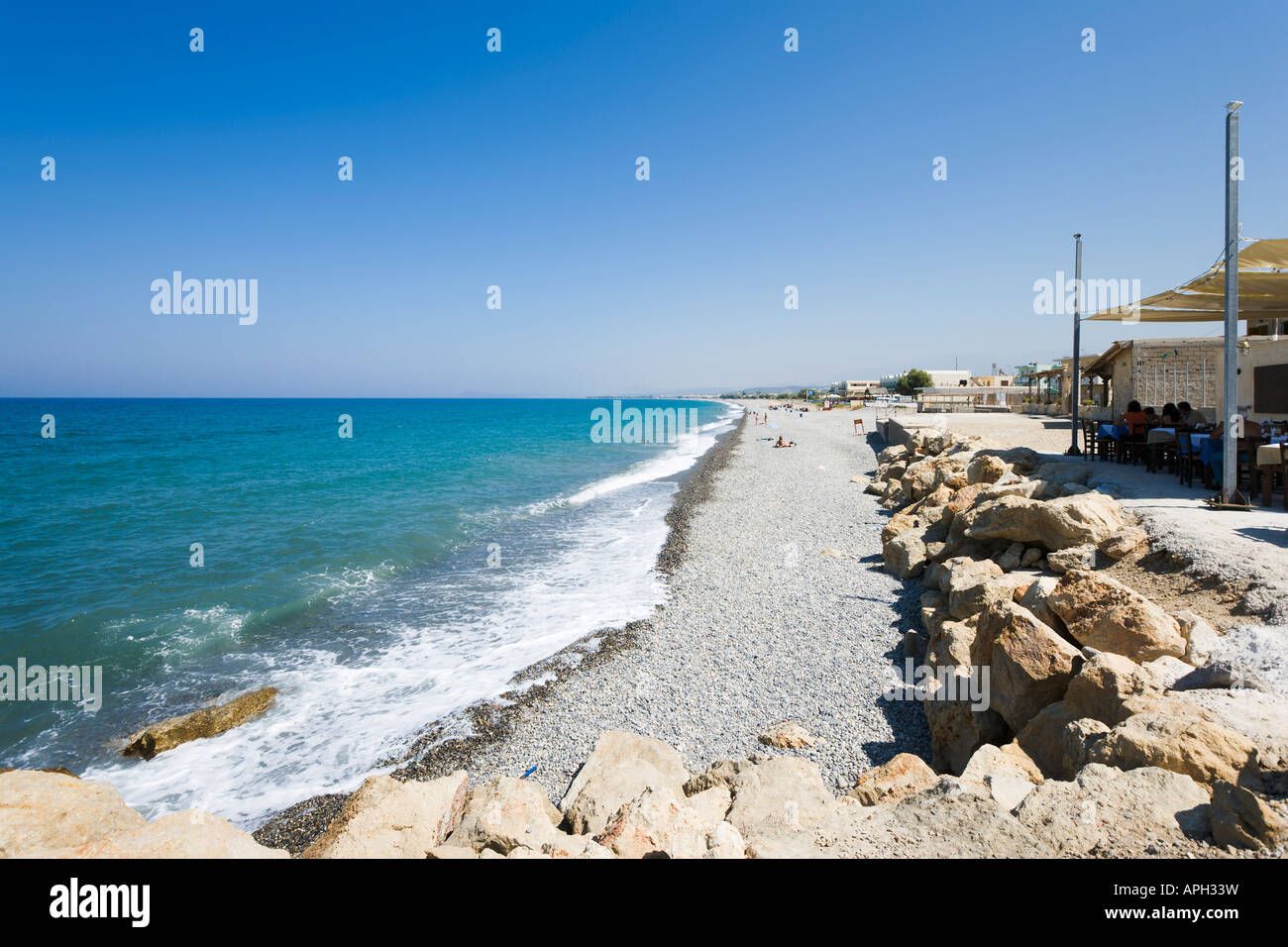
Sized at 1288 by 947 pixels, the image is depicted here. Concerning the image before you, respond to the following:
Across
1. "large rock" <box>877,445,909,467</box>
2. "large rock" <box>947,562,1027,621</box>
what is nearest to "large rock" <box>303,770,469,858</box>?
"large rock" <box>947,562,1027,621</box>

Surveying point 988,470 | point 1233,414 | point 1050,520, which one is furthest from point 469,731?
point 1233,414

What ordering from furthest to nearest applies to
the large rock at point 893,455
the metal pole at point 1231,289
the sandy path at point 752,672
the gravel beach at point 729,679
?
the large rock at point 893,455, the metal pole at point 1231,289, the sandy path at point 752,672, the gravel beach at point 729,679

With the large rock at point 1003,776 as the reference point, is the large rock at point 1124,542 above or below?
above

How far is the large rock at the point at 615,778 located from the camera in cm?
479

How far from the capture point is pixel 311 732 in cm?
767

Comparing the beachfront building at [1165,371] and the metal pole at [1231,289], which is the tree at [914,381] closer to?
the beachfront building at [1165,371]

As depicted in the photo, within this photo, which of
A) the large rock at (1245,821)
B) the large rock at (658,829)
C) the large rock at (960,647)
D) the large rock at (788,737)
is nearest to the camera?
the large rock at (1245,821)

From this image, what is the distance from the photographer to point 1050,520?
8234mm

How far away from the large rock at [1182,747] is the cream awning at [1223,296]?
965 centimetres

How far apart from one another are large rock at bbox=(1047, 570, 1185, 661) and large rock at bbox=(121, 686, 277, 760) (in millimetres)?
9861

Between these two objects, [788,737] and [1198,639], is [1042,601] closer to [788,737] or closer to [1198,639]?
[1198,639]

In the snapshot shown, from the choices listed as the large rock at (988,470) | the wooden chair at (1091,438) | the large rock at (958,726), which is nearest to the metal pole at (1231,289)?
the large rock at (988,470)
